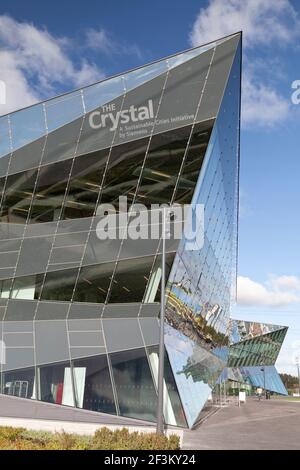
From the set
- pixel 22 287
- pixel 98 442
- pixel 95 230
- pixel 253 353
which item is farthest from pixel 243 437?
pixel 253 353

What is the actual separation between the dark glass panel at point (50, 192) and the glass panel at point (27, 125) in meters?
2.21

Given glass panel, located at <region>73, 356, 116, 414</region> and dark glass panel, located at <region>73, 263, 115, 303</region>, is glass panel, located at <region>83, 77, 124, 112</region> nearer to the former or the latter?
dark glass panel, located at <region>73, 263, 115, 303</region>

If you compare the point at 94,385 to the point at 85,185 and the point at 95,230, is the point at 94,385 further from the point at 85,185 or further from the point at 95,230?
the point at 85,185

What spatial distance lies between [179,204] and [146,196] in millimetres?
1727

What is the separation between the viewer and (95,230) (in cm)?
2433

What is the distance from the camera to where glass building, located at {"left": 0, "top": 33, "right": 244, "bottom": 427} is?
2130 cm

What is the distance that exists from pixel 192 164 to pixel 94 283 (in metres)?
7.78

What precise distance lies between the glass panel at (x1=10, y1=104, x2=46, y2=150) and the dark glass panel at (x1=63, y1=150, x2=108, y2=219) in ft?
10.8

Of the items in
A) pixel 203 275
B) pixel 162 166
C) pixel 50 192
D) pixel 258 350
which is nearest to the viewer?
pixel 162 166

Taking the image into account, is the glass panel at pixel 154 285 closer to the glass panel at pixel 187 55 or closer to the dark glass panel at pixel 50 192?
the dark glass panel at pixel 50 192

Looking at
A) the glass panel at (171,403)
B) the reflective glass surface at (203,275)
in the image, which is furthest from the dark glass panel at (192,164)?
the glass panel at (171,403)


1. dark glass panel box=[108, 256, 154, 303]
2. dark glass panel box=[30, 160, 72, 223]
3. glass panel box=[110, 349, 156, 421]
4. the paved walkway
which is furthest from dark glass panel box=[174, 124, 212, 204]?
the paved walkway

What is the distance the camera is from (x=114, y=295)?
23484 mm
